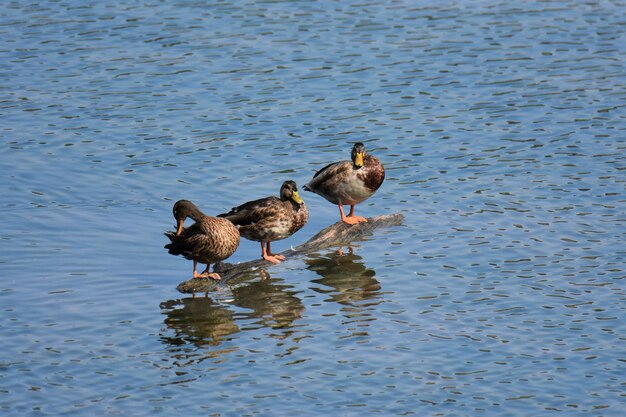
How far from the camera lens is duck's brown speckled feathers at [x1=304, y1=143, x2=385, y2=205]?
1923 cm

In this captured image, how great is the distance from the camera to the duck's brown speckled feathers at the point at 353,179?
19.2 meters

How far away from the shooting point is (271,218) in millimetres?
17625

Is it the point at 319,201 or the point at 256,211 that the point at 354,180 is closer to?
the point at 256,211

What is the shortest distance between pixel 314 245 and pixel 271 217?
1.32 meters

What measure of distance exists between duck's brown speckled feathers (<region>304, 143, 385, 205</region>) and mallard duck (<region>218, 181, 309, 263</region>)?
140cm

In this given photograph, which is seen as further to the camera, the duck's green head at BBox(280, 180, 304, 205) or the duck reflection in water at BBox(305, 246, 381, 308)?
the duck's green head at BBox(280, 180, 304, 205)

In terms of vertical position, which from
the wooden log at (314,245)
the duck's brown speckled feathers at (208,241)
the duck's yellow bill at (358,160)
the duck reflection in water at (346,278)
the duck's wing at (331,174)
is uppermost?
the duck's yellow bill at (358,160)

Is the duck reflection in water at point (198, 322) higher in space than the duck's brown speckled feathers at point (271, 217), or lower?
lower

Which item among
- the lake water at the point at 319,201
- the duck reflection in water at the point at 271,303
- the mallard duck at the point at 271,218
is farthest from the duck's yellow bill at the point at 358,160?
the duck reflection in water at the point at 271,303

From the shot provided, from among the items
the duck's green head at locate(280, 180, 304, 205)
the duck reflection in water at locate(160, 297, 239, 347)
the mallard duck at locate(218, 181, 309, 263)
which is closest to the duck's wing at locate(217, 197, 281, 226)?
the mallard duck at locate(218, 181, 309, 263)

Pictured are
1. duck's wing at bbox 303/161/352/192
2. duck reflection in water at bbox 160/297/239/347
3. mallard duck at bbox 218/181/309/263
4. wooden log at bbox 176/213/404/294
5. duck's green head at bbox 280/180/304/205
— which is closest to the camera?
duck reflection in water at bbox 160/297/239/347

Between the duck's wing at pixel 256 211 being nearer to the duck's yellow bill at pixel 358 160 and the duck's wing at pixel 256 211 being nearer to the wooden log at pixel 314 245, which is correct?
the wooden log at pixel 314 245

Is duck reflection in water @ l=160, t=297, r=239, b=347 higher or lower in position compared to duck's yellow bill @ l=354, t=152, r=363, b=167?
lower

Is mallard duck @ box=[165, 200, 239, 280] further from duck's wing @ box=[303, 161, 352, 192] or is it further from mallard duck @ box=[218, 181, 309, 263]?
duck's wing @ box=[303, 161, 352, 192]
